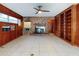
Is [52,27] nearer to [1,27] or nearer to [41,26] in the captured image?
[41,26]

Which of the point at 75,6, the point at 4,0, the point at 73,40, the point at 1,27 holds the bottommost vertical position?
the point at 73,40

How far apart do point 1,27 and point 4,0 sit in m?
5.03

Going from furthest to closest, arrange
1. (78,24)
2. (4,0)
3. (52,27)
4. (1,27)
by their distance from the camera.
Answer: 1. (52,27)
2. (1,27)
3. (78,24)
4. (4,0)

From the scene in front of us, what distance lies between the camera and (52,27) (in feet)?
51.2

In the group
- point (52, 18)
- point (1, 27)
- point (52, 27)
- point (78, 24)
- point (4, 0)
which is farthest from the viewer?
point (52, 27)

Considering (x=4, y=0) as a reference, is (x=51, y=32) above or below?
below

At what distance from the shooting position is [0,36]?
6504mm

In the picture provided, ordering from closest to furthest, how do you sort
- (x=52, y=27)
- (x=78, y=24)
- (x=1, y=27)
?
(x=78, y=24), (x=1, y=27), (x=52, y=27)

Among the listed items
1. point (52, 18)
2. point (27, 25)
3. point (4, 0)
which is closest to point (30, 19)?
point (27, 25)

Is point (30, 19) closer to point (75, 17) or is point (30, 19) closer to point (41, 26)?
point (41, 26)

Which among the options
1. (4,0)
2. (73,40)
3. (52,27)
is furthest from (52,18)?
(4,0)

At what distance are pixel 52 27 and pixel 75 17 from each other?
9.29 m

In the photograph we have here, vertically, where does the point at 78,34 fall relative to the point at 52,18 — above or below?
below

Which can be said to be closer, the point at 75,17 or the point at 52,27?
the point at 75,17
